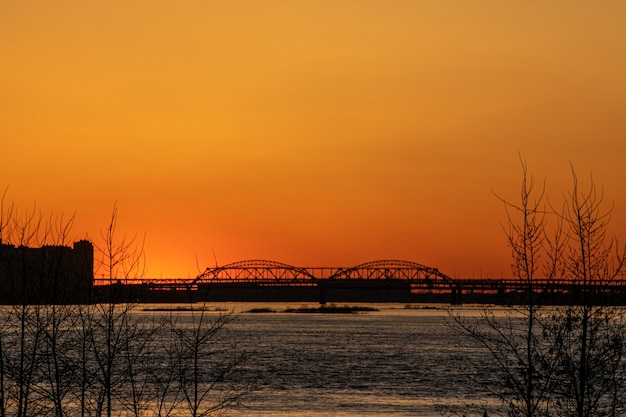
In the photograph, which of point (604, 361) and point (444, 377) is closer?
point (604, 361)

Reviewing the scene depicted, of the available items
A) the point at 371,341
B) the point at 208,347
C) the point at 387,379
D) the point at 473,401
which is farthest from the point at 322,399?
the point at 371,341

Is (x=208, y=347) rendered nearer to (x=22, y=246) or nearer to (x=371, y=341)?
(x=371, y=341)

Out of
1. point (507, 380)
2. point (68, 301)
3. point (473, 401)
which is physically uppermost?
point (68, 301)

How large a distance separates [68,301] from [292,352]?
295 feet

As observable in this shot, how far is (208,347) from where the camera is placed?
387ft

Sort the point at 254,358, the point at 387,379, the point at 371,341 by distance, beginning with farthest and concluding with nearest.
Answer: the point at 371,341 → the point at 254,358 → the point at 387,379

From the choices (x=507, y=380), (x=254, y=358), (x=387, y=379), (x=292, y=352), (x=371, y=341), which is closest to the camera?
(x=507, y=380)

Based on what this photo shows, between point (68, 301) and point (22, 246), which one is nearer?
point (22, 246)

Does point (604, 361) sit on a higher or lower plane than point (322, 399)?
higher

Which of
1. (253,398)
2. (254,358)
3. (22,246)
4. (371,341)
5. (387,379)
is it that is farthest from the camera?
(371,341)

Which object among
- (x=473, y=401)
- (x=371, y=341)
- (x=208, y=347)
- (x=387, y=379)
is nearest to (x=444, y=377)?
(x=387, y=379)

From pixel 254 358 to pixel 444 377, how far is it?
24.5 metres

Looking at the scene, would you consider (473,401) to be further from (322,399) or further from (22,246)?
(22,246)

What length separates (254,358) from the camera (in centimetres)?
9869
